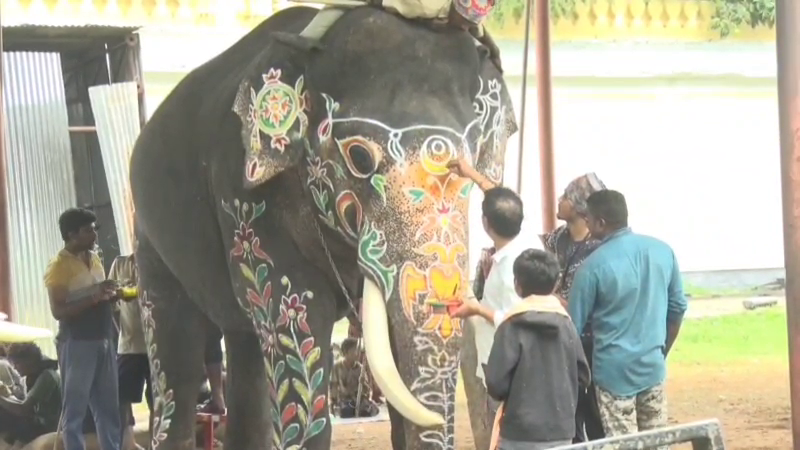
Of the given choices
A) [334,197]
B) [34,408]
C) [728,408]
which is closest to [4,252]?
[34,408]

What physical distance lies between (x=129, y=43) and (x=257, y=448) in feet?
16.2

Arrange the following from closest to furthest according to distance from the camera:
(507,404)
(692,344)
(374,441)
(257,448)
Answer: (507,404) → (257,448) → (374,441) → (692,344)

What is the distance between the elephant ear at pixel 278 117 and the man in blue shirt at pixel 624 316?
1.32 metres

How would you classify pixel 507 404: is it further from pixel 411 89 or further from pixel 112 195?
pixel 112 195

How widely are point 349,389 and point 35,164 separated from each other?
→ 3.51m

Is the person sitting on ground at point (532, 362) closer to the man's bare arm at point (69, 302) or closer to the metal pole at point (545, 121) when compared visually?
the man's bare arm at point (69, 302)

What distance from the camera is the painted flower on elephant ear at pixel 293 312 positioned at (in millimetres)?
4855

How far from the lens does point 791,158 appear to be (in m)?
5.82

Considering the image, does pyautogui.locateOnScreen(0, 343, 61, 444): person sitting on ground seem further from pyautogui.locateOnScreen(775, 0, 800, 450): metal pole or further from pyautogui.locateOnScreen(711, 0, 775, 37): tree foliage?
pyautogui.locateOnScreen(711, 0, 775, 37): tree foliage

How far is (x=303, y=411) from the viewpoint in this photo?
4891 millimetres

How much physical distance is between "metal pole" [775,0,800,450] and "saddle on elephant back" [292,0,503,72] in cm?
180

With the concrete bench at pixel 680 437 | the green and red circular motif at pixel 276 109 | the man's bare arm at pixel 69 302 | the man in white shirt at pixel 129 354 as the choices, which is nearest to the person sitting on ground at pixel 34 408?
the man in white shirt at pixel 129 354

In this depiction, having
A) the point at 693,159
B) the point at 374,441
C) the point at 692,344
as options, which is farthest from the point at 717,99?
the point at 374,441

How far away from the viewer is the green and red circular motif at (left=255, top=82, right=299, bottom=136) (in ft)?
15.5
